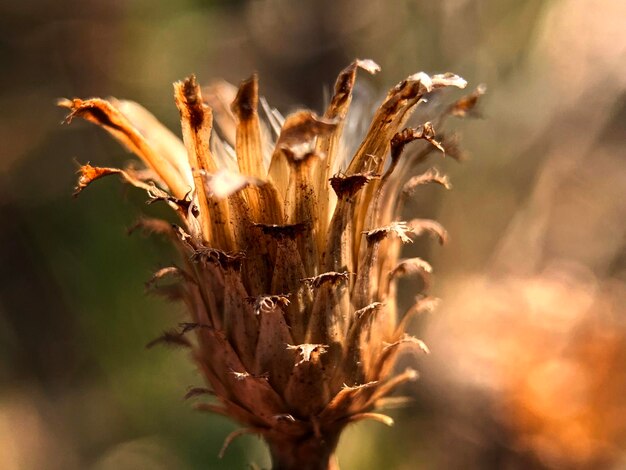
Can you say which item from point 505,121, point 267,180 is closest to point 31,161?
point 505,121

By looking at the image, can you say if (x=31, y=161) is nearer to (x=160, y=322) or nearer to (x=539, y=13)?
(x=160, y=322)

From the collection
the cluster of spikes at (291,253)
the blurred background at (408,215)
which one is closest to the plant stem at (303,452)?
the cluster of spikes at (291,253)

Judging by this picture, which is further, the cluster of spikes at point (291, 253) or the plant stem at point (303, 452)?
the plant stem at point (303, 452)

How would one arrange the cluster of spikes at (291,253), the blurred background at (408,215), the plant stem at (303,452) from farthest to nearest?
1. the blurred background at (408,215)
2. the plant stem at (303,452)
3. the cluster of spikes at (291,253)

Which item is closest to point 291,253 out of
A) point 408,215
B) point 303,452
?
point 303,452

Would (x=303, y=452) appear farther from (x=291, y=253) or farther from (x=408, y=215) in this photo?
(x=408, y=215)

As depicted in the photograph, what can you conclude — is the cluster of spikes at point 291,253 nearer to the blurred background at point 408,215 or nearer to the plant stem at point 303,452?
the plant stem at point 303,452
